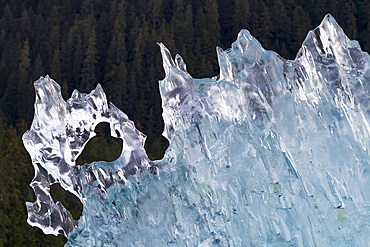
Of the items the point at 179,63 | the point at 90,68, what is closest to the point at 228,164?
the point at 179,63

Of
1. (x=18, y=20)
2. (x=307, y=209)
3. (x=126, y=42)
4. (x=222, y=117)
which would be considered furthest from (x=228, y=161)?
(x=18, y=20)

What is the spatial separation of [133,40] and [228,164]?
6237cm

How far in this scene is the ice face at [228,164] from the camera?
4.59 m

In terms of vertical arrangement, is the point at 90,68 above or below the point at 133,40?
below

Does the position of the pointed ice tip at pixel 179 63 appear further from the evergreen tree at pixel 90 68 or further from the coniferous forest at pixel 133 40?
the evergreen tree at pixel 90 68

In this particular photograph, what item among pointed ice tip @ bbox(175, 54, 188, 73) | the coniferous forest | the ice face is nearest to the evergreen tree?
the coniferous forest

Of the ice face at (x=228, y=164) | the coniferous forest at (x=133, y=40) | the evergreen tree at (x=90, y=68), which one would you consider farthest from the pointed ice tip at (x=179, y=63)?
the evergreen tree at (x=90, y=68)

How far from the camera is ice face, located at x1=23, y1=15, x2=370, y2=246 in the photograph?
181 inches

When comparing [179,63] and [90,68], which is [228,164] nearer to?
[179,63]

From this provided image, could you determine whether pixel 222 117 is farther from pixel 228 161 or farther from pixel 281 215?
pixel 281 215

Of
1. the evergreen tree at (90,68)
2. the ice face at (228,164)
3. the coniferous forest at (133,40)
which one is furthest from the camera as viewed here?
the evergreen tree at (90,68)

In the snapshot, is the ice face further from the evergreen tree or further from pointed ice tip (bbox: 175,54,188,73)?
the evergreen tree

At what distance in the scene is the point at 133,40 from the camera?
66312 millimetres

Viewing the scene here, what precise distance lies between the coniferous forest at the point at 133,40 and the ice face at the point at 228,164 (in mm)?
44626
